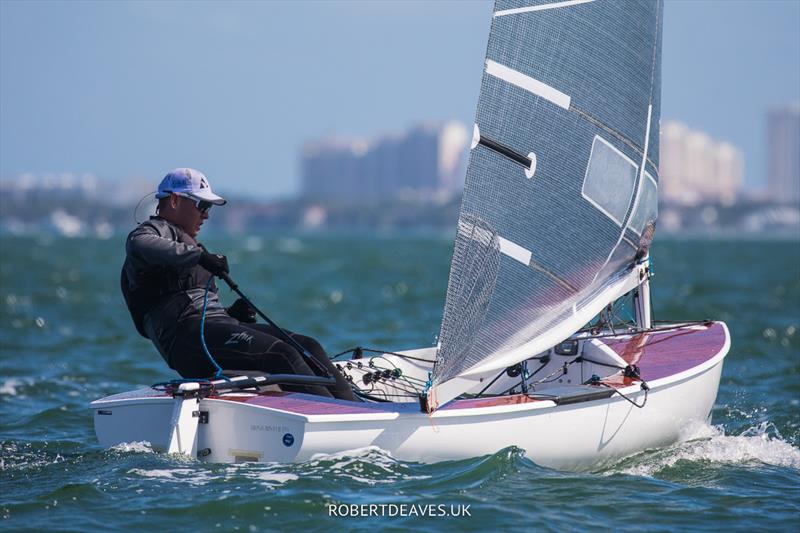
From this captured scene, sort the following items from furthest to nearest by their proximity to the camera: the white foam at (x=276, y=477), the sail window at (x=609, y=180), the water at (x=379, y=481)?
the sail window at (x=609, y=180) → the white foam at (x=276, y=477) → the water at (x=379, y=481)

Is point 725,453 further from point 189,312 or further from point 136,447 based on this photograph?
point 136,447

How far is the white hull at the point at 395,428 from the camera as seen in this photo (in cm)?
499

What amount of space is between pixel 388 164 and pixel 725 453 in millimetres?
175925

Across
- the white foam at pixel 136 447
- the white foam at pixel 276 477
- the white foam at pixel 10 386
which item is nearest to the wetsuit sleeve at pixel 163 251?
the white foam at pixel 136 447

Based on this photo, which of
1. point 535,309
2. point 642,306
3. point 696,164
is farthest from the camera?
point 696,164

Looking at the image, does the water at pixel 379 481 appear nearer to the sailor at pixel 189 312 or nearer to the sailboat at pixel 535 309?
the sailboat at pixel 535 309

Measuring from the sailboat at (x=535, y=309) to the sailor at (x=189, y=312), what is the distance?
0.17m

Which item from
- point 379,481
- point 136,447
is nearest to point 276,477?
point 379,481

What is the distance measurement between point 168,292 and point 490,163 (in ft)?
5.45

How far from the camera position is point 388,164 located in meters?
181

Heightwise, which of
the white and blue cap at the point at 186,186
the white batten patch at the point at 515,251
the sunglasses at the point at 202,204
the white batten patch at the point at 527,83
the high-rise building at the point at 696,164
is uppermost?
the high-rise building at the point at 696,164

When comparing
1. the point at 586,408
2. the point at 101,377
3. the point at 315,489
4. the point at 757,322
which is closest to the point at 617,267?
the point at 586,408

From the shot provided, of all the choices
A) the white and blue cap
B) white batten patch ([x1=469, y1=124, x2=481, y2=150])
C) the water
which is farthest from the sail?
the white and blue cap

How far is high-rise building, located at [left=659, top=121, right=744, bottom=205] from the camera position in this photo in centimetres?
16050
